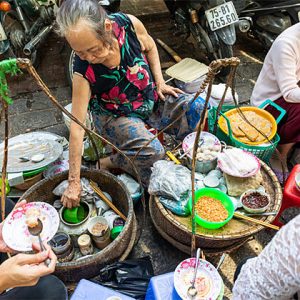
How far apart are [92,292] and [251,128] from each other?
4.97ft

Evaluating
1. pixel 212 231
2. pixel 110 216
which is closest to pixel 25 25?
pixel 110 216

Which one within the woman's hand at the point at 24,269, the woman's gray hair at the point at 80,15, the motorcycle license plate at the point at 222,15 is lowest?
the woman's hand at the point at 24,269

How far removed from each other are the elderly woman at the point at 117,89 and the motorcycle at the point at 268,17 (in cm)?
162

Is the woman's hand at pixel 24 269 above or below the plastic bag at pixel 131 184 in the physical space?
above

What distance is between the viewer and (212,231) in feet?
5.79

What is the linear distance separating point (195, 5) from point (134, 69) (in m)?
1.62

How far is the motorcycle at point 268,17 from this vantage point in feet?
10.9

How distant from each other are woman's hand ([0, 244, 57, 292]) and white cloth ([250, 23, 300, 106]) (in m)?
1.87

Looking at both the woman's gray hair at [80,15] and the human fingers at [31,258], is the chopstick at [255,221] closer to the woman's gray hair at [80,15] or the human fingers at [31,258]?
the human fingers at [31,258]

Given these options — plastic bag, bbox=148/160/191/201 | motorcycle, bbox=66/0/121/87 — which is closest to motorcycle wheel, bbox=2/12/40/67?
motorcycle, bbox=66/0/121/87

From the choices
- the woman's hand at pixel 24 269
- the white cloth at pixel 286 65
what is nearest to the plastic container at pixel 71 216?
the woman's hand at pixel 24 269

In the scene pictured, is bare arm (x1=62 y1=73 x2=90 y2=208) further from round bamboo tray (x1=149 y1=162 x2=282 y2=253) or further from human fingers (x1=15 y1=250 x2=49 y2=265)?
human fingers (x1=15 y1=250 x2=49 y2=265)

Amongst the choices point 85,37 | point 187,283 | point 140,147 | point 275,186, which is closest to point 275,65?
point 275,186

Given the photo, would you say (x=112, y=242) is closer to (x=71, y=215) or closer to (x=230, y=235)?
(x=71, y=215)
